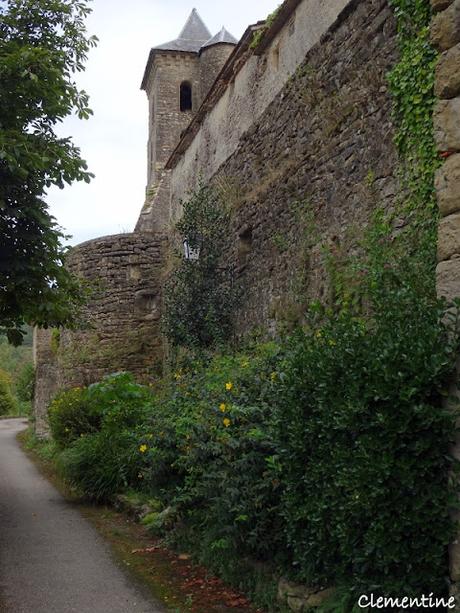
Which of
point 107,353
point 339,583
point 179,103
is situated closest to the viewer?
point 339,583

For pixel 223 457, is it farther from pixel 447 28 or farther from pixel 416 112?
pixel 416 112

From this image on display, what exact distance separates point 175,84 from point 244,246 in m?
19.1

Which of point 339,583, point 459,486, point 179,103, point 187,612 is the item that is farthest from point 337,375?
point 179,103

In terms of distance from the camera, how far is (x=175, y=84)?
1089 inches

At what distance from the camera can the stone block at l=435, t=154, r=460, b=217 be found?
11.0 feet

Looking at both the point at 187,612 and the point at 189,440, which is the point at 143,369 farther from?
the point at 187,612

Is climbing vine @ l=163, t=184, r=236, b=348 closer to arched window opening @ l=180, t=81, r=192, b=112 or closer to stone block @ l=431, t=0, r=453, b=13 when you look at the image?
stone block @ l=431, t=0, r=453, b=13

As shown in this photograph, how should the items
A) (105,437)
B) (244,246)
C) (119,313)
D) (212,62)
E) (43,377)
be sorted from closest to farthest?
(105,437) → (244,246) → (119,313) → (43,377) → (212,62)

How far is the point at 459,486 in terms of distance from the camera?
321 cm

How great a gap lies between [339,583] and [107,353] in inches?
445

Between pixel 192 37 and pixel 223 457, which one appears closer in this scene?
pixel 223 457

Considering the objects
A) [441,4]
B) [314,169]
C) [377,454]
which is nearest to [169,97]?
[314,169]

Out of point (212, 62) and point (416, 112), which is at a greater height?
point (212, 62)

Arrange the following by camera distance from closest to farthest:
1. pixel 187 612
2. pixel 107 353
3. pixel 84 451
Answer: pixel 187 612 < pixel 84 451 < pixel 107 353
